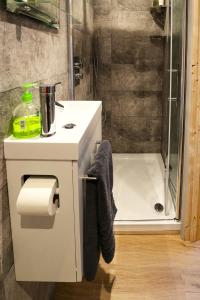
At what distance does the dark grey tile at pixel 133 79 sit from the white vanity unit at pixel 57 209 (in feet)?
7.89

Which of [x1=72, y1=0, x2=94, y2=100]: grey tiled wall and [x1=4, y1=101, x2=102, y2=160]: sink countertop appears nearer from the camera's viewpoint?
[x1=4, y1=101, x2=102, y2=160]: sink countertop

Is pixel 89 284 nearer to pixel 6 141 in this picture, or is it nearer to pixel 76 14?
pixel 6 141

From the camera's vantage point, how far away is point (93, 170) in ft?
3.82

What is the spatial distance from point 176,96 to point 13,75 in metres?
1.61

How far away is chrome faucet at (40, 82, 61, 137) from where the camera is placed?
106 centimetres

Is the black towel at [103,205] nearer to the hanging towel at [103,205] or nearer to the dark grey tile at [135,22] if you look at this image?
the hanging towel at [103,205]

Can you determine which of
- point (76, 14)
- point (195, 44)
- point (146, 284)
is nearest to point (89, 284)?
point (146, 284)

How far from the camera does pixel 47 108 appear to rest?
1.07 m

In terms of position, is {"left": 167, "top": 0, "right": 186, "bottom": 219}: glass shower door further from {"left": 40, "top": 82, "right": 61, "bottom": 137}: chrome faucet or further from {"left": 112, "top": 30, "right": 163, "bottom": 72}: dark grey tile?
{"left": 40, "top": 82, "right": 61, "bottom": 137}: chrome faucet

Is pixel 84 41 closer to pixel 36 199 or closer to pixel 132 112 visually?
pixel 132 112

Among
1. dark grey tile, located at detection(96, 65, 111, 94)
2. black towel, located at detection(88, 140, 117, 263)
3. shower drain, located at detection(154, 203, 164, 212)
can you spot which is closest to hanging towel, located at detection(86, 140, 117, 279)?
black towel, located at detection(88, 140, 117, 263)

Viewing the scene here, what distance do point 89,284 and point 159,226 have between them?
701 millimetres

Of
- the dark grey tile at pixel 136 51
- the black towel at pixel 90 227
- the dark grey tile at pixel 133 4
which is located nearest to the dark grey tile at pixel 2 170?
the black towel at pixel 90 227

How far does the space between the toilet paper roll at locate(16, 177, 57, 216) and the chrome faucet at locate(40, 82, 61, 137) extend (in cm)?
18
